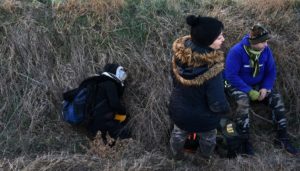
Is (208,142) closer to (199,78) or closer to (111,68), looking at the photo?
(199,78)

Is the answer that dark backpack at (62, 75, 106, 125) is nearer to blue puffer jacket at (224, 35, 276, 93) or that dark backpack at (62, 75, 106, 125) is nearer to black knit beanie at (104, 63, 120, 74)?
black knit beanie at (104, 63, 120, 74)

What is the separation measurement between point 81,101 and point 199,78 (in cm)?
156

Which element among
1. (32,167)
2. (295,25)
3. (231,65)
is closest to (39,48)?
(32,167)

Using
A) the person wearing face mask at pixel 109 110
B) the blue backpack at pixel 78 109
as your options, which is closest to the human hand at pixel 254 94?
the person wearing face mask at pixel 109 110

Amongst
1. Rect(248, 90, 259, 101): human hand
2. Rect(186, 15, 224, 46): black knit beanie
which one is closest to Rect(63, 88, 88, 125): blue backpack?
Rect(186, 15, 224, 46): black knit beanie

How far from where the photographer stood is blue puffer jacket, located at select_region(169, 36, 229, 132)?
14.1ft

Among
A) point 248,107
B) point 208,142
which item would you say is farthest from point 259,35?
point 208,142

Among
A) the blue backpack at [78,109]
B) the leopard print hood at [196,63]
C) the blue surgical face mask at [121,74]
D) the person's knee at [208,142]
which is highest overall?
the leopard print hood at [196,63]

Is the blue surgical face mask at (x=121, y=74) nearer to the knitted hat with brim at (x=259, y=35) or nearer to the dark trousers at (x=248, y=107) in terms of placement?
the dark trousers at (x=248, y=107)

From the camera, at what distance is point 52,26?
600cm

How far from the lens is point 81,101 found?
17.1 feet

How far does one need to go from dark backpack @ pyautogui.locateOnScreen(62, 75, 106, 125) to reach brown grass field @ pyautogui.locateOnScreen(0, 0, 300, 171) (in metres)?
0.26

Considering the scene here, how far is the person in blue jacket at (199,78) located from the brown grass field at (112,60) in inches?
27.2

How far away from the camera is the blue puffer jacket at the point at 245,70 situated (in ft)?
17.5
